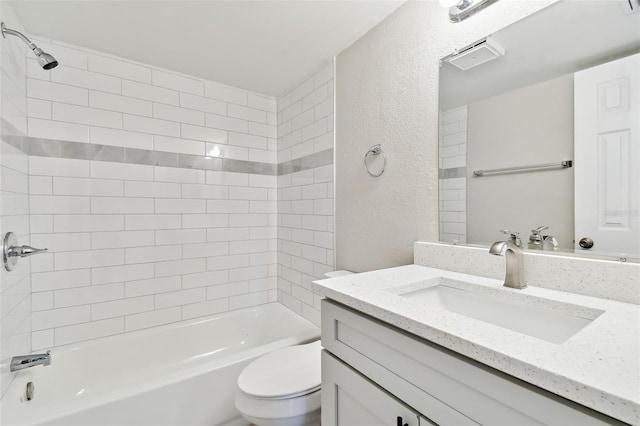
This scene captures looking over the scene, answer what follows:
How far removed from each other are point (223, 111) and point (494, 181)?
81.6 inches

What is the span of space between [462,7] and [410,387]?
1.42m

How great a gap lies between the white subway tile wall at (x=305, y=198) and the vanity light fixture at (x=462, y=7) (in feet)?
3.06

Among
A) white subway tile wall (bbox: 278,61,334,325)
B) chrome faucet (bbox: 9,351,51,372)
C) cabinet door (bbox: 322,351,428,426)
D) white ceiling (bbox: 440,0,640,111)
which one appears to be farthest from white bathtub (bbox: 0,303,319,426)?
white ceiling (bbox: 440,0,640,111)

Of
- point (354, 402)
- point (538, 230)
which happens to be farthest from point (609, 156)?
point (354, 402)

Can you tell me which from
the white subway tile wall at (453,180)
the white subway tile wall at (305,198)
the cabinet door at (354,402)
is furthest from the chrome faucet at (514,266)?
the white subway tile wall at (305,198)

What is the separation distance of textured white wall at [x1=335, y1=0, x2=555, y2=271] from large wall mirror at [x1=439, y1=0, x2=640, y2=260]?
66mm

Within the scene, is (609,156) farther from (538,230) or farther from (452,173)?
(452,173)

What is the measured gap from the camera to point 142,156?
6.86 ft

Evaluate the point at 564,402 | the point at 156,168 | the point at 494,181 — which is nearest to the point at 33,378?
the point at 156,168

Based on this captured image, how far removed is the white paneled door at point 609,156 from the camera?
0.84m

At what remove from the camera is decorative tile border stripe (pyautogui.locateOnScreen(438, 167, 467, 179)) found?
128 cm

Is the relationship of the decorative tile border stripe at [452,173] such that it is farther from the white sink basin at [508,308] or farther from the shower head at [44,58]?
the shower head at [44,58]

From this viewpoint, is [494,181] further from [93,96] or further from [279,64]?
[93,96]

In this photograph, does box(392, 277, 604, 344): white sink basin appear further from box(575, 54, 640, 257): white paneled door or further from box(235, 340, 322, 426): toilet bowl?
box(235, 340, 322, 426): toilet bowl
